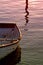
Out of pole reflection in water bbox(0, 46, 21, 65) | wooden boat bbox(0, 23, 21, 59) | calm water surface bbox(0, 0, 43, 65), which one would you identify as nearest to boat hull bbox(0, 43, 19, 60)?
wooden boat bbox(0, 23, 21, 59)

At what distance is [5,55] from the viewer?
57.5 ft

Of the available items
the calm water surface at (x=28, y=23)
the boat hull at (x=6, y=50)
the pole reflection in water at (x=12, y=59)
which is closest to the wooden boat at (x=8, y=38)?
the boat hull at (x=6, y=50)

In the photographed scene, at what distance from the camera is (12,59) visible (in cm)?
1825

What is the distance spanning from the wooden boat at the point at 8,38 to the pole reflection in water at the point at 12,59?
49 cm

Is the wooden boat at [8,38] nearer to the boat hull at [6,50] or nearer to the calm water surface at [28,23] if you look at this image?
the boat hull at [6,50]

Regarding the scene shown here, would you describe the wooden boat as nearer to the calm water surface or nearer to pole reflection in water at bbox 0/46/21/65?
pole reflection in water at bbox 0/46/21/65

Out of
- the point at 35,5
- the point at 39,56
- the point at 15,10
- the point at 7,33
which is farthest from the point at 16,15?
the point at 39,56

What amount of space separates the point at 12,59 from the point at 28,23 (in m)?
7.49

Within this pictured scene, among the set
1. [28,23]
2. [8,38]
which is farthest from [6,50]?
[28,23]

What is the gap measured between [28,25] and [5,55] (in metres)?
7.59

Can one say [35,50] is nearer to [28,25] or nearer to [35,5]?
[28,25]

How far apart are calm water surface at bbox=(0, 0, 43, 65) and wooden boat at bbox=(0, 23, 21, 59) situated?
0.90 m

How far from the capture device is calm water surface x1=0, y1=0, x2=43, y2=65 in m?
18.5

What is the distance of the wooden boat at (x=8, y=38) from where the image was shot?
17062 mm
